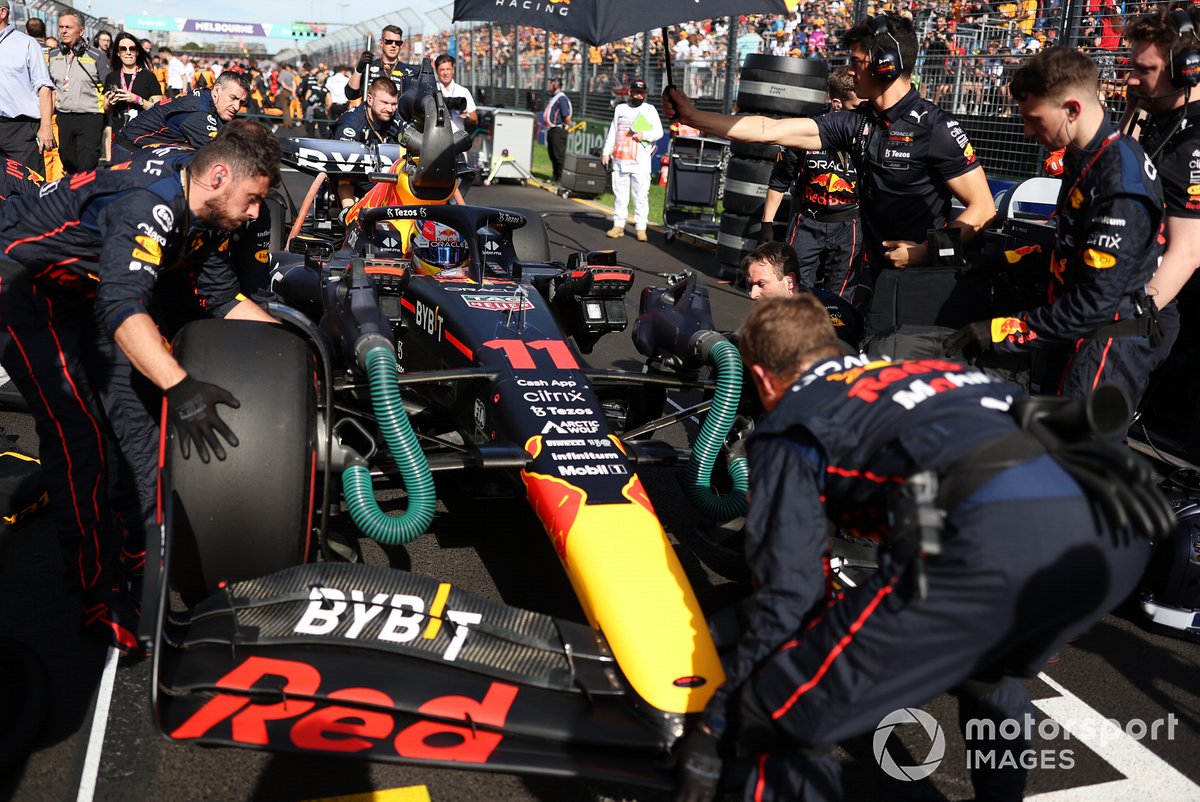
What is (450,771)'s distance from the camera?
9.93 feet

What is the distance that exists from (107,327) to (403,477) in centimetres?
100

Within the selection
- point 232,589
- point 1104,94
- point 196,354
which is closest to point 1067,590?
point 232,589

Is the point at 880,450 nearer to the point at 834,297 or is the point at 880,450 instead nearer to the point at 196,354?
the point at 196,354

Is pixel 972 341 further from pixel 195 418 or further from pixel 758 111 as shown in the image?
pixel 758 111

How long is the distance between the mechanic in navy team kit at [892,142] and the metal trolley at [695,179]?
709cm

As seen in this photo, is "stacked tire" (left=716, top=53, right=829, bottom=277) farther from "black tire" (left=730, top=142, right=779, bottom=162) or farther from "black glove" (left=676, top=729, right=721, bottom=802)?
"black glove" (left=676, top=729, right=721, bottom=802)

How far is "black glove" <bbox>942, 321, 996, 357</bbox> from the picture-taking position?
12.1 feet

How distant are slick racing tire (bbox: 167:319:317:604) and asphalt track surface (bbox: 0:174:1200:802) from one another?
0.48 metres

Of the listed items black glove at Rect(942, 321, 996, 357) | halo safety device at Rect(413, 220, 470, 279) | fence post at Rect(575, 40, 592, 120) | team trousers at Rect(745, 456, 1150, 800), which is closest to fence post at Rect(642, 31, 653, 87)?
fence post at Rect(575, 40, 592, 120)

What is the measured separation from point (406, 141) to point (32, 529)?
285cm

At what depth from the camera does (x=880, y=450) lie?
2316 mm

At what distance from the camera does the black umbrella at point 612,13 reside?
4844mm

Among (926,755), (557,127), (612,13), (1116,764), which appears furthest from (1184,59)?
(557,127)

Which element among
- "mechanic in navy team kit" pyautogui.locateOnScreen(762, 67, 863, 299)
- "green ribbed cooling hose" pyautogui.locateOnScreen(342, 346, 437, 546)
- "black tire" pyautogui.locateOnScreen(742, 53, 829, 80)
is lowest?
"green ribbed cooling hose" pyautogui.locateOnScreen(342, 346, 437, 546)
